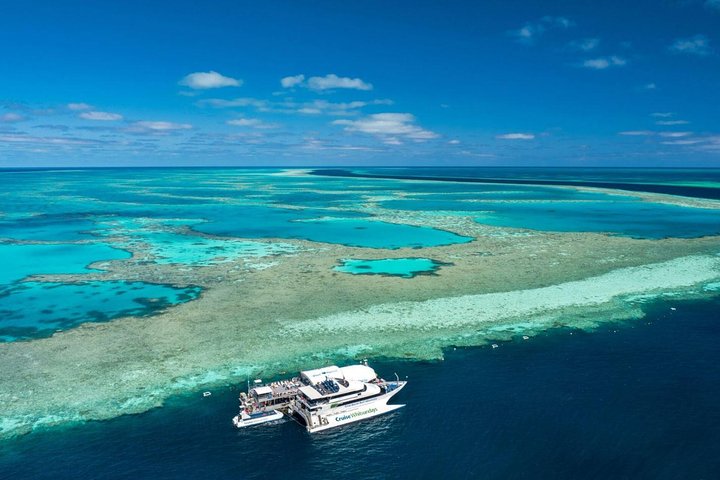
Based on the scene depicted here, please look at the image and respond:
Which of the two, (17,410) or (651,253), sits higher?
(651,253)

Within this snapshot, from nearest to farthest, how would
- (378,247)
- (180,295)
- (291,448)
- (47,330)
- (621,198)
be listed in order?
(291,448), (47,330), (180,295), (378,247), (621,198)

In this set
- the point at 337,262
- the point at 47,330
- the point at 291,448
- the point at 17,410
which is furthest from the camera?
the point at 337,262

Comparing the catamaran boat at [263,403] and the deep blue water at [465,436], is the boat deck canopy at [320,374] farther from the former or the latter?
the deep blue water at [465,436]

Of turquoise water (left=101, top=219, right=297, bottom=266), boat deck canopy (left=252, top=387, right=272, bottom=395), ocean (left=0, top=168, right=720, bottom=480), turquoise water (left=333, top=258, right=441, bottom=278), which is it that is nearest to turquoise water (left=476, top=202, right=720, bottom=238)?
ocean (left=0, top=168, right=720, bottom=480)

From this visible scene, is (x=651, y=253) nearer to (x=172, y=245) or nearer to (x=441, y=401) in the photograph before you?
(x=441, y=401)

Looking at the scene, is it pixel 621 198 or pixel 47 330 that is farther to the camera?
pixel 621 198

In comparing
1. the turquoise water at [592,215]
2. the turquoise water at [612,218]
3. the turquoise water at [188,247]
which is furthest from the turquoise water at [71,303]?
the turquoise water at [612,218]

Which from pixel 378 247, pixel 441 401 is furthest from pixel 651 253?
pixel 441 401

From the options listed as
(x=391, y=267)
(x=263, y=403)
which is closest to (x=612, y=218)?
(x=391, y=267)
